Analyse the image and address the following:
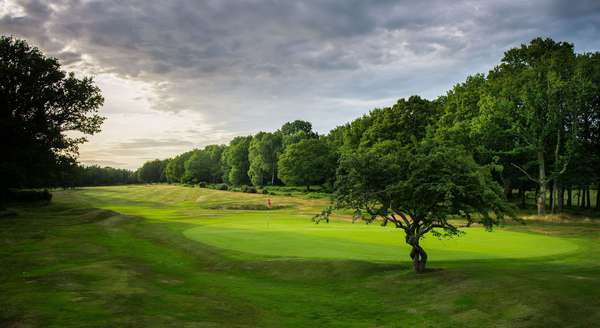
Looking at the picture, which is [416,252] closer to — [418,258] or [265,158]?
[418,258]

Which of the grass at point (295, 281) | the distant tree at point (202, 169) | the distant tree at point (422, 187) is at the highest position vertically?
the distant tree at point (202, 169)

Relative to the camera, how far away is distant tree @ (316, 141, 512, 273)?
18516 millimetres

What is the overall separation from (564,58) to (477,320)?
57.9 m

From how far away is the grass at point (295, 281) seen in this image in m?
13.4

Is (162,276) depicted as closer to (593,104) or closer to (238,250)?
(238,250)

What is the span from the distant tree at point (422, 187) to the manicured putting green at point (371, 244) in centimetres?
599

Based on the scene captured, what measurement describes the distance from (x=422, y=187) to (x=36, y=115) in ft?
193

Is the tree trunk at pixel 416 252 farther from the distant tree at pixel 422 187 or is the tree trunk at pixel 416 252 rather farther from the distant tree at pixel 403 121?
the distant tree at pixel 403 121

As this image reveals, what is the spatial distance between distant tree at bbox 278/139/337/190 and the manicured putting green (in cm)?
7567

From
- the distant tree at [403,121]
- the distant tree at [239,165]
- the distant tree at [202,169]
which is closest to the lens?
the distant tree at [403,121]

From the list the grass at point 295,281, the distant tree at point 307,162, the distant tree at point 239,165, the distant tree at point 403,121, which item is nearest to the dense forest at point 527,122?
the distant tree at point 403,121

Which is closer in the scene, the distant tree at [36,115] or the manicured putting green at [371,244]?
the manicured putting green at [371,244]

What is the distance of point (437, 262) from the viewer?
78.0ft

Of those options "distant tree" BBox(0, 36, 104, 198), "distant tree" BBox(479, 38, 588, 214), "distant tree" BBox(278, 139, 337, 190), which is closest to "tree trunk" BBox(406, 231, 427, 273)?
"distant tree" BBox(479, 38, 588, 214)
